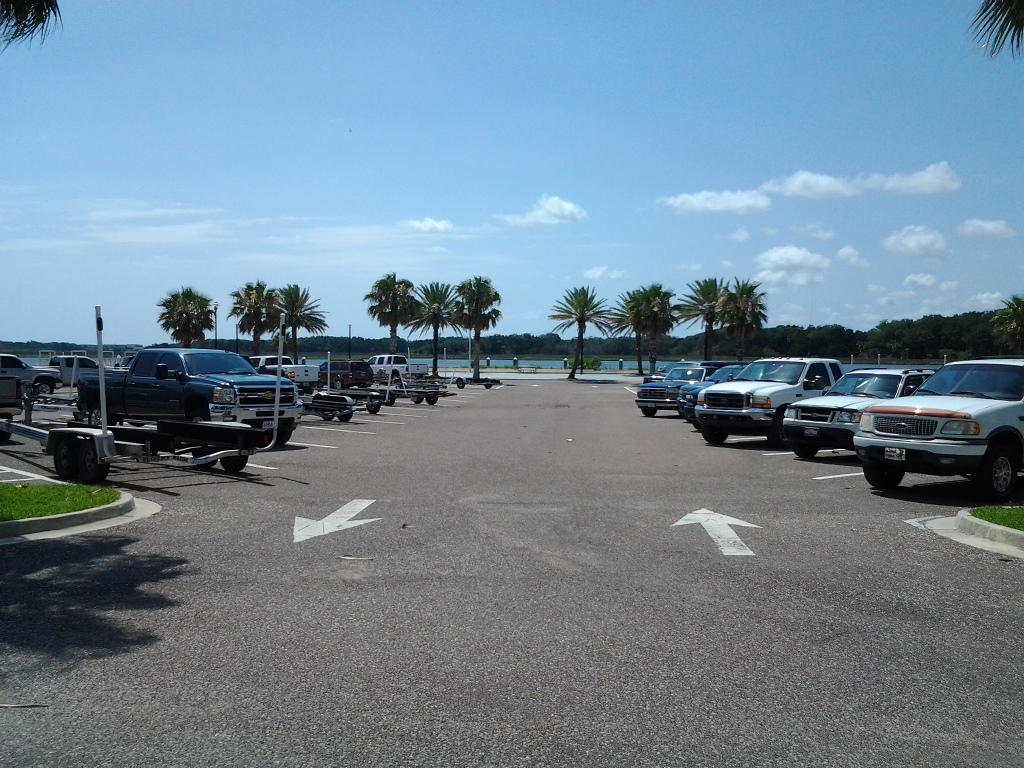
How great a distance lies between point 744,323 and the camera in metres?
75.6

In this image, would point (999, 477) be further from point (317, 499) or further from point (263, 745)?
point (263, 745)

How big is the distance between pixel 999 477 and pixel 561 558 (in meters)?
A: 7.55

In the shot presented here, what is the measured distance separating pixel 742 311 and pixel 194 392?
61.8 metres

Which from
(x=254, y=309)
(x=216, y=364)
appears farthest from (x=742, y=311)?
(x=216, y=364)

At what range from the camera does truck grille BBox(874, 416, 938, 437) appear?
13250 millimetres

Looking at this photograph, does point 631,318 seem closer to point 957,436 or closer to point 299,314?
point 299,314

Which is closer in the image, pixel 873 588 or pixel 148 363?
pixel 873 588

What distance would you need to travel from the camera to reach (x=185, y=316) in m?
70.2

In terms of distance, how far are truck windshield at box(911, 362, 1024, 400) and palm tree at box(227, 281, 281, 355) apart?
60.3m

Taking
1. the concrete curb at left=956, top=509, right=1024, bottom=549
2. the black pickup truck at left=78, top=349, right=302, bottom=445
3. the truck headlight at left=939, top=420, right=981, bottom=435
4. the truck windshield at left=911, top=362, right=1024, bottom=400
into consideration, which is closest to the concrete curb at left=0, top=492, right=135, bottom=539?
the black pickup truck at left=78, top=349, right=302, bottom=445

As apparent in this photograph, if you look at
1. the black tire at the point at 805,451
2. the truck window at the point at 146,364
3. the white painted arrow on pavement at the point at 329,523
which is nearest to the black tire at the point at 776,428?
the black tire at the point at 805,451

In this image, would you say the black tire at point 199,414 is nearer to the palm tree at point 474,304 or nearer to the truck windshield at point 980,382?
the truck windshield at point 980,382

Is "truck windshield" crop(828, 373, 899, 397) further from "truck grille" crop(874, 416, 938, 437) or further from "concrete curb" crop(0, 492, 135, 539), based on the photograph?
"concrete curb" crop(0, 492, 135, 539)

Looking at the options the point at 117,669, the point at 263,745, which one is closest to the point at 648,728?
the point at 263,745
